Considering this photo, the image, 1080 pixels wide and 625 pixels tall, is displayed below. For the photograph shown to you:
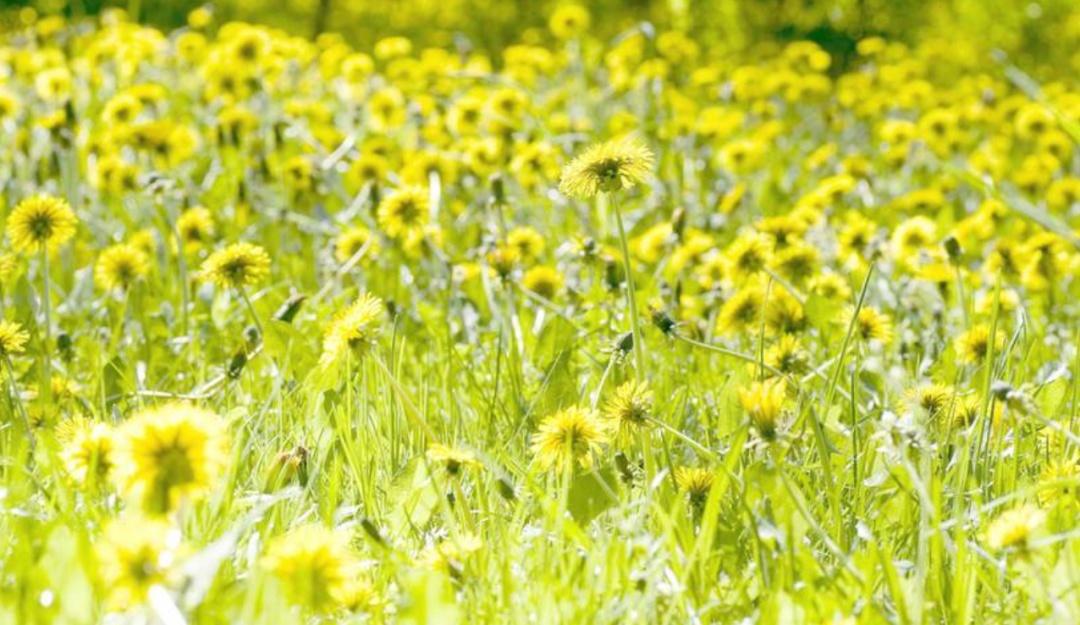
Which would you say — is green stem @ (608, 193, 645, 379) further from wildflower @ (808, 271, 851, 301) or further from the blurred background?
the blurred background

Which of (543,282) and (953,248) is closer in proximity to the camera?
(953,248)

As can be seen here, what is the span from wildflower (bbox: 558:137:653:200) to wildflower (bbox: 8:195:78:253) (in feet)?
3.06

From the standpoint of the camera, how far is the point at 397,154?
4.05 meters

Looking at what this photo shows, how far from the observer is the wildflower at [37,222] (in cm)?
217

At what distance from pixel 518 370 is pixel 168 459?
43.8 inches

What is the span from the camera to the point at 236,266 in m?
2.07

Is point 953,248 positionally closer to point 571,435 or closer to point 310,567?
point 571,435

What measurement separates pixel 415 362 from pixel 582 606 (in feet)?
3.52

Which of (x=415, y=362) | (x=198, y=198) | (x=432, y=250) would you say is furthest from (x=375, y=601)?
(x=198, y=198)

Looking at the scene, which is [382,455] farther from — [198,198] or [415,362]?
[198,198]

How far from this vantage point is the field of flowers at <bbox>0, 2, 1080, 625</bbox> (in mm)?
1326

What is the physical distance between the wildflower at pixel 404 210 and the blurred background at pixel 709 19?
5.54 meters

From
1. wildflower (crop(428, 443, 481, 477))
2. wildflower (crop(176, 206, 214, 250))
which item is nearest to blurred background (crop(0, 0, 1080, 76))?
wildflower (crop(176, 206, 214, 250))

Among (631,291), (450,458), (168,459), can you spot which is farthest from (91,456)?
(631,291)
